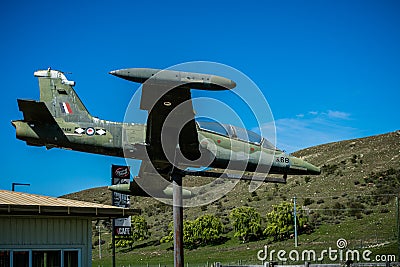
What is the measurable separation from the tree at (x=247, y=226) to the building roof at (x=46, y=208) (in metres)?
33.8

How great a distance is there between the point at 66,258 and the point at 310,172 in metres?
11.2

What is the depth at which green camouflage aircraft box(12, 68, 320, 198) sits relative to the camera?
2052cm

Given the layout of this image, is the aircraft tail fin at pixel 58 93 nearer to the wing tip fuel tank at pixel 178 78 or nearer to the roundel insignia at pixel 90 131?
the roundel insignia at pixel 90 131

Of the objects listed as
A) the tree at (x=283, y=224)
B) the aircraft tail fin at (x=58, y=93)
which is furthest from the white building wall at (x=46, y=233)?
the tree at (x=283, y=224)

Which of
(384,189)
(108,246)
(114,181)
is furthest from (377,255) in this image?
(108,246)

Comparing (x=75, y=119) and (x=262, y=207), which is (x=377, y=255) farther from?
(x=262, y=207)

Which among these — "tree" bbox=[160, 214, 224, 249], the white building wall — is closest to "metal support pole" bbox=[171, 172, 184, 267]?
the white building wall

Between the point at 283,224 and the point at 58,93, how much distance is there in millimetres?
31570

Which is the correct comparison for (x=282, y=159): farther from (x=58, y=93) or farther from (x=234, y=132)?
(x=58, y=93)

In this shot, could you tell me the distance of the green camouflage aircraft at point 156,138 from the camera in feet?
67.3

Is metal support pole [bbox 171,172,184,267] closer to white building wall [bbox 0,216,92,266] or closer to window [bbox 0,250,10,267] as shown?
white building wall [bbox 0,216,92,266]

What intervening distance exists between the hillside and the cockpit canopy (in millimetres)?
18622

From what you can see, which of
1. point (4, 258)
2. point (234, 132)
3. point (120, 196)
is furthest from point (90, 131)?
point (120, 196)

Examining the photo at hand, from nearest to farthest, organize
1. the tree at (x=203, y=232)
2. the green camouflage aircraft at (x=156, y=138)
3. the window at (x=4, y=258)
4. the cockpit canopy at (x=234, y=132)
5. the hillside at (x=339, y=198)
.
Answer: the window at (x=4, y=258) → the green camouflage aircraft at (x=156, y=138) → the cockpit canopy at (x=234, y=132) → the hillside at (x=339, y=198) → the tree at (x=203, y=232)
